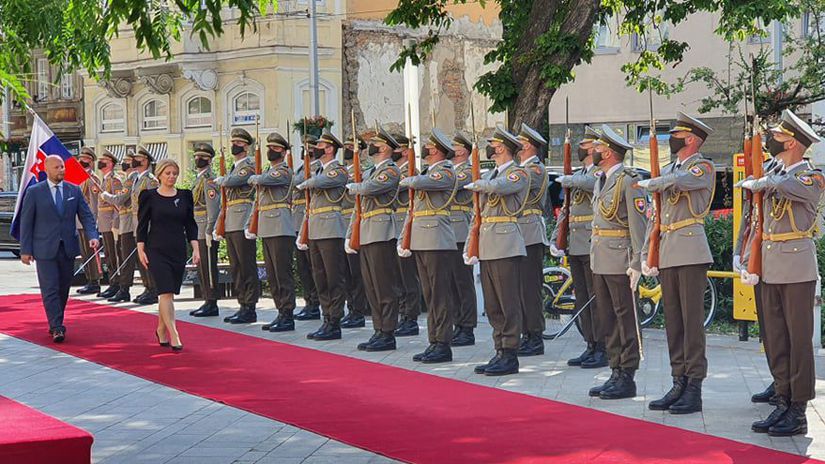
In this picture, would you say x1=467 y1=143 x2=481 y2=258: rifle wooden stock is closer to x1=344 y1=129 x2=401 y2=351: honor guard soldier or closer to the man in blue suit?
x1=344 y1=129 x2=401 y2=351: honor guard soldier

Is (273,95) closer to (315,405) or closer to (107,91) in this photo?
(107,91)

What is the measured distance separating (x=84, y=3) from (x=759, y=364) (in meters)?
7.06

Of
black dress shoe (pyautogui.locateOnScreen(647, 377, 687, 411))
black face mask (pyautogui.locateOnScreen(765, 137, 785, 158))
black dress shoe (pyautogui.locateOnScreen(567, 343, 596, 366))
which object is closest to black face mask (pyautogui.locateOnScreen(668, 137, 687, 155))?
black face mask (pyautogui.locateOnScreen(765, 137, 785, 158))

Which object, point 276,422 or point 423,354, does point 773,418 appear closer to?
point 276,422

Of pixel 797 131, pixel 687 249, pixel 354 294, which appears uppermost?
pixel 797 131

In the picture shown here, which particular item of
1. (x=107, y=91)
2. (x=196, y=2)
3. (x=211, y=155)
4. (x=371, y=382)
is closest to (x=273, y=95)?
(x=107, y=91)

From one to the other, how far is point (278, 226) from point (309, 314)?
1586mm

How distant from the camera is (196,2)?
8281 mm

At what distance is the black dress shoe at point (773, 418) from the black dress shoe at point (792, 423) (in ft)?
0.11

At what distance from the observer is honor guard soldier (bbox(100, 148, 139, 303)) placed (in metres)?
18.1

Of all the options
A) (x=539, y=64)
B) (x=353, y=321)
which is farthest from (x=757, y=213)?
(x=539, y=64)

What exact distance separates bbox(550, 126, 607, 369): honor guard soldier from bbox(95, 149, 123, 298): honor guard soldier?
8.35 m

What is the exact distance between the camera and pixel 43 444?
7.15 meters

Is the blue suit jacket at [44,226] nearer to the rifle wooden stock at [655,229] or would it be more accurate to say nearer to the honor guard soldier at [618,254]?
the honor guard soldier at [618,254]
